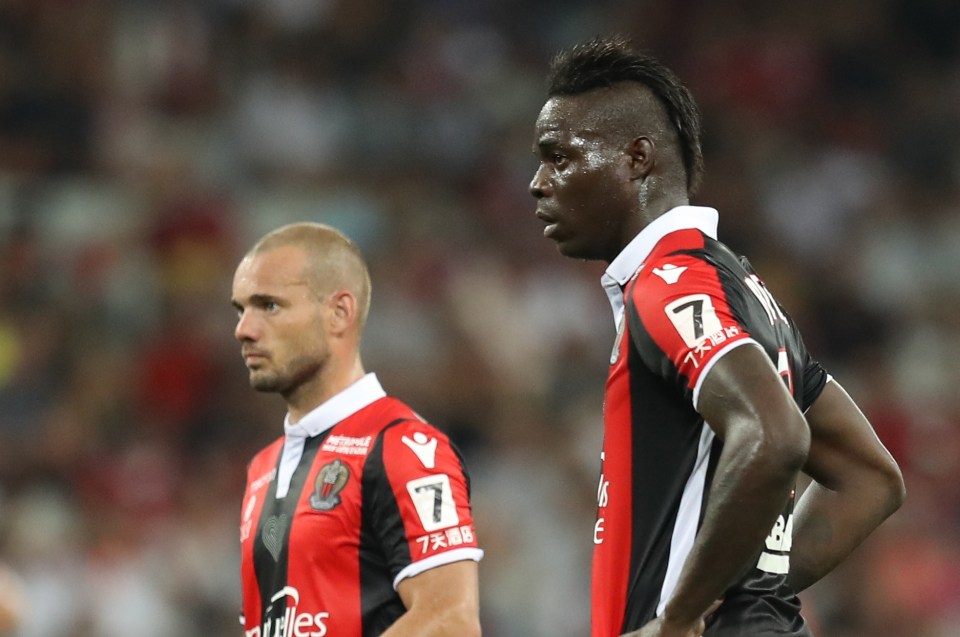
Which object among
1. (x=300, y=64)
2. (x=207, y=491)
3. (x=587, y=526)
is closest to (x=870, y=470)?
(x=587, y=526)

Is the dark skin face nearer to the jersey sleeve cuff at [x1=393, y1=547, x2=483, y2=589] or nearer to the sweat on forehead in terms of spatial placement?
the sweat on forehead

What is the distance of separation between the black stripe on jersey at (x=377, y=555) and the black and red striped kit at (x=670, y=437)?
1027mm

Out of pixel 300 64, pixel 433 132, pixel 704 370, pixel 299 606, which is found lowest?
pixel 299 606

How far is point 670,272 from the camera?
344 cm

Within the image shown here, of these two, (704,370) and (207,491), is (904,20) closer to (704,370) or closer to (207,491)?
(207,491)

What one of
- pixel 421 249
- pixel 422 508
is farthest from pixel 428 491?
pixel 421 249

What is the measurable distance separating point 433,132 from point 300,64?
4.47ft

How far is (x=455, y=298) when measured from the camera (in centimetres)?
1091

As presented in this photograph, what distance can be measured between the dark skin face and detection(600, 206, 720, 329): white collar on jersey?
4cm

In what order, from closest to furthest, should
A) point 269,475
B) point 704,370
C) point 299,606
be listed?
point 704,370 → point 299,606 → point 269,475

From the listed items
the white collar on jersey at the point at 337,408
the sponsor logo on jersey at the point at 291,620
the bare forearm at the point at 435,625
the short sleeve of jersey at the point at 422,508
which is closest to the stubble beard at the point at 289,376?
the white collar on jersey at the point at 337,408

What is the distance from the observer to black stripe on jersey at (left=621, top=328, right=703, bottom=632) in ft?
11.3

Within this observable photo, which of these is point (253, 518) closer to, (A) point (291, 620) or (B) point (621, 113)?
(A) point (291, 620)

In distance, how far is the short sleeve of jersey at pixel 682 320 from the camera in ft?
10.7
